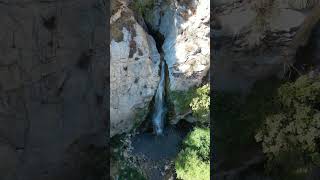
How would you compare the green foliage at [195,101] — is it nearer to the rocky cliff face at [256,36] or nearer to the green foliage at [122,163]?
the green foliage at [122,163]

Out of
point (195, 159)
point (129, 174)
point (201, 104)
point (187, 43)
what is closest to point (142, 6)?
point (187, 43)

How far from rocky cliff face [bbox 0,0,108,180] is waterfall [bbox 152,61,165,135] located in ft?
29.9

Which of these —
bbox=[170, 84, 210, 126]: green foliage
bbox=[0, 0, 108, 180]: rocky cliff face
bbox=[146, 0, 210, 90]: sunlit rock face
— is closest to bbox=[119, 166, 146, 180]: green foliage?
bbox=[170, 84, 210, 126]: green foliage

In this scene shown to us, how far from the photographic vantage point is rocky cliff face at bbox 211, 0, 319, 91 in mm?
2752

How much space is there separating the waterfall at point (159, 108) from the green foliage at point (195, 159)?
37.7 inches

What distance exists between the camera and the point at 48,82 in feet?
9.16

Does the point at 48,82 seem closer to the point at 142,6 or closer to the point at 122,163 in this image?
the point at 122,163

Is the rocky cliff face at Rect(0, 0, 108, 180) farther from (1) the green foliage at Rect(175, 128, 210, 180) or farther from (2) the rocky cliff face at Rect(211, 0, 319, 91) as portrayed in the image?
(1) the green foliage at Rect(175, 128, 210, 180)

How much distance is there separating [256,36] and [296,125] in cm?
51

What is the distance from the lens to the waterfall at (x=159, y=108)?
12109 millimetres

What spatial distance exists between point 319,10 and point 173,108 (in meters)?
9.43

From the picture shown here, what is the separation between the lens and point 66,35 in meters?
2.82

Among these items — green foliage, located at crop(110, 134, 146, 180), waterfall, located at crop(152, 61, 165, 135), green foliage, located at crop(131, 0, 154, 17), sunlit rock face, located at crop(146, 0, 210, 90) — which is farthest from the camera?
waterfall, located at crop(152, 61, 165, 135)

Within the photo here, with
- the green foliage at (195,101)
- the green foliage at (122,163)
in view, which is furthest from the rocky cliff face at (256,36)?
the green foliage at (195,101)
